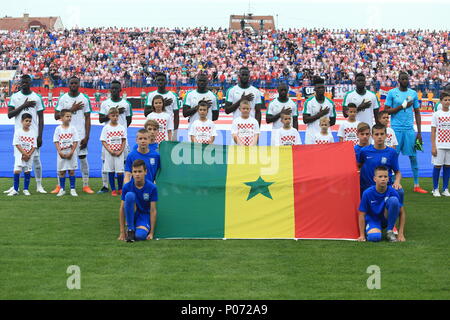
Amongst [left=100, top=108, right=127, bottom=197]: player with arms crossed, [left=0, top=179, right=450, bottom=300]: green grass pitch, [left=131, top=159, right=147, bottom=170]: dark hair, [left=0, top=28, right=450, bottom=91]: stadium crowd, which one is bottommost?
[left=0, top=179, right=450, bottom=300]: green grass pitch

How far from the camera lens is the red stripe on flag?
23.0ft

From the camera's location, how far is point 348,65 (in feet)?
137

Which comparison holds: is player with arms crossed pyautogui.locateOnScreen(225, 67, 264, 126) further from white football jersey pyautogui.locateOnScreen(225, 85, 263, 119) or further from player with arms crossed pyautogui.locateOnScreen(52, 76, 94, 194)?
player with arms crossed pyautogui.locateOnScreen(52, 76, 94, 194)

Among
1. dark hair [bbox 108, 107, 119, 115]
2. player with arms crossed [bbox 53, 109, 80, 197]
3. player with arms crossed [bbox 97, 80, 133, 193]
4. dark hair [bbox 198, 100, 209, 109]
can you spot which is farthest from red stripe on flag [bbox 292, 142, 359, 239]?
player with arms crossed [bbox 53, 109, 80, 197]

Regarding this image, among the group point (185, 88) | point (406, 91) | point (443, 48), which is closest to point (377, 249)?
point (406, 91)

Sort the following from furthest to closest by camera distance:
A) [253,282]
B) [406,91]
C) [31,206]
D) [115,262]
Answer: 1. [406,91]
2. [31,206]
3. [115,262]
4. [253,282]

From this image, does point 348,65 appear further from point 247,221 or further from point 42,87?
point 247,221

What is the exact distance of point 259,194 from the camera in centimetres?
716

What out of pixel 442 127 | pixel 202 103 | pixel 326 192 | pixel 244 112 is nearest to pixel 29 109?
pixel 202 103

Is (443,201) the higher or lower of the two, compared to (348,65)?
lower

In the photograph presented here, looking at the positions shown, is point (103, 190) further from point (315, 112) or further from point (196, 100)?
point (315, 112)

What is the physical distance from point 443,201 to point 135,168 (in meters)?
5.15

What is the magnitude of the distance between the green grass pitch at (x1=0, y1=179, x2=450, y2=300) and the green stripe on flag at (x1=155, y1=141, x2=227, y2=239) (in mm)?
236
